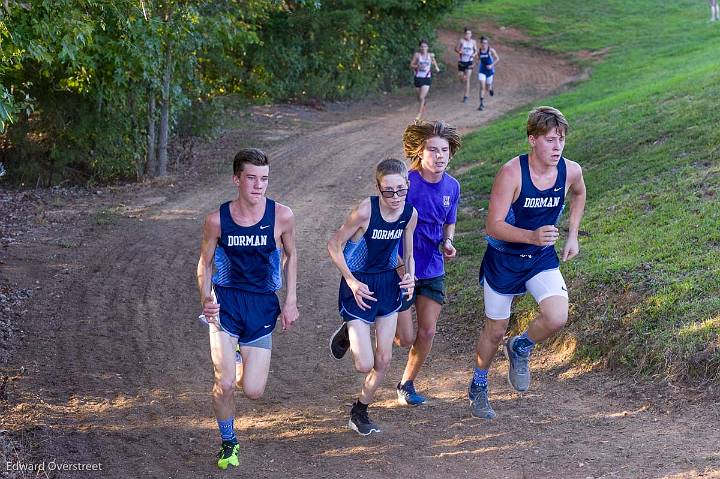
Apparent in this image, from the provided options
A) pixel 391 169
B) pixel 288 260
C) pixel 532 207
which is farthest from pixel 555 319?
pixel 288 260

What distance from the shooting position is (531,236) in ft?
20.3

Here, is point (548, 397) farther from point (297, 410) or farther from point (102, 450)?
point (102, 450)

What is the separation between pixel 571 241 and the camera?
264 inches

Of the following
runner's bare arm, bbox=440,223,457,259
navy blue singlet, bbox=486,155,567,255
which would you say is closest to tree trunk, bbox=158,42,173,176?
runner's bare arm, bbox=440,223,457,259

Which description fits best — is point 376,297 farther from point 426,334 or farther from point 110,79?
point 110,79

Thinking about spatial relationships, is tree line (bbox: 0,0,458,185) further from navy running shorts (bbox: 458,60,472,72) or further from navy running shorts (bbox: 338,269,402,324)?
navy running shorts (bbox: 458,60,472,72)

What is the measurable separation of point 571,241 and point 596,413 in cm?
130

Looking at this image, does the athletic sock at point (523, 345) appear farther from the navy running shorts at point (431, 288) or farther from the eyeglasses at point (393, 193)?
the eyeglasses at point (393, 193)

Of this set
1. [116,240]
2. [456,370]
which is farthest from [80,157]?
[456,370]

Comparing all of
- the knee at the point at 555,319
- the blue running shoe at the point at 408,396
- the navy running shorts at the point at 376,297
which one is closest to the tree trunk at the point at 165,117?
the blue running shoe at the point at 408,396

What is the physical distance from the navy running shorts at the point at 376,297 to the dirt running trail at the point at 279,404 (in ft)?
3.08

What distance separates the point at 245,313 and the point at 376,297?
3.10ft

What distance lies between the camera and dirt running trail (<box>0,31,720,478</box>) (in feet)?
20.1

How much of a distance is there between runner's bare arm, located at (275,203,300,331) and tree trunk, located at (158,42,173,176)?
1035 cm
